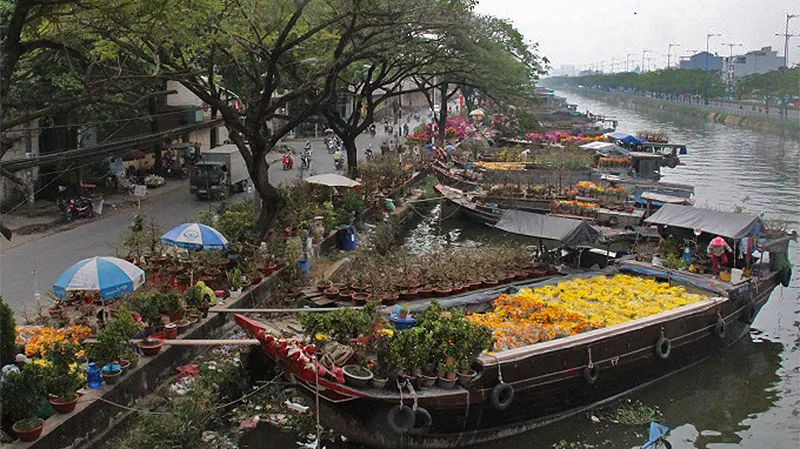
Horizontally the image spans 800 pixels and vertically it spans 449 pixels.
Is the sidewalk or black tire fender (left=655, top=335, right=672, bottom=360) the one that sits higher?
the sidewalk

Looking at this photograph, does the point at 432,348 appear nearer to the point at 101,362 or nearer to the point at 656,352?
the point at 101,362

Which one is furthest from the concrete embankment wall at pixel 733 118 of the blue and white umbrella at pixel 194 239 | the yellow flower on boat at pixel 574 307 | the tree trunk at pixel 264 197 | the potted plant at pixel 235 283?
the blue and white umbrella at pixel 194 239

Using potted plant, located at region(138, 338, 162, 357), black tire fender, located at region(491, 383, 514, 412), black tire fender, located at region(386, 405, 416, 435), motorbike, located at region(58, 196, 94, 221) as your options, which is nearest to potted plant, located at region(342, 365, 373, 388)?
black tire fender, located at region(386, 405, 416, 435)

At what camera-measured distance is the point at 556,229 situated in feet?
56.9

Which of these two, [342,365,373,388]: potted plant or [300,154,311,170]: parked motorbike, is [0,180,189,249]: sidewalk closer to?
[300,154,311,170]: parked motorbike

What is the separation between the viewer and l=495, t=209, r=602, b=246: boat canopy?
16959 mm

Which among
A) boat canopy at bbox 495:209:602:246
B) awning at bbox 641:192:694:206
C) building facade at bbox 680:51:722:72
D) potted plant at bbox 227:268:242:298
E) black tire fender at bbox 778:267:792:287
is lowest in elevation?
black tire fender at bbox 778:267:792:287

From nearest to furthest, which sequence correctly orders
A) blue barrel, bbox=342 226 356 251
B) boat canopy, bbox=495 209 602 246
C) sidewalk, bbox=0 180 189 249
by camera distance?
boat canopy, bbox=495 209 602 246, sidewalk, bbox=0 180 189 249, blue barrel, bbox=342 226 356 251

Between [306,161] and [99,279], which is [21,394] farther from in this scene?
[306,161]

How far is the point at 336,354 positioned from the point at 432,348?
1399mm

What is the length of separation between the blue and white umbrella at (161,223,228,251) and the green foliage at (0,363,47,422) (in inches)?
218

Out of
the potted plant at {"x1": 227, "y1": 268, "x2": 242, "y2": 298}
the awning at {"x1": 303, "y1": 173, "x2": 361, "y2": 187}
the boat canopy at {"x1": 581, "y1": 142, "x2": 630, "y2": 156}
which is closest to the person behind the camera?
the potted plant at {"x1": 227, "y1": 268, "x2": 242, "y2": 298}

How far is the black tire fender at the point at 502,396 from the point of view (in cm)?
1117

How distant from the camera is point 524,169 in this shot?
32438mm
